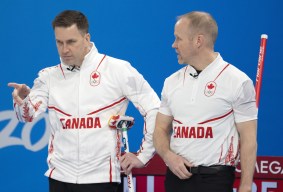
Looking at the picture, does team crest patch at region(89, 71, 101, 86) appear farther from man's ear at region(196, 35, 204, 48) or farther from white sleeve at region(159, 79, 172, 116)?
man's ear at region(196, 35, 204, 48)

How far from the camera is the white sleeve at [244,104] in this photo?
255cm

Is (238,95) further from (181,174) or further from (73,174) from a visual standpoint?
(73,174)

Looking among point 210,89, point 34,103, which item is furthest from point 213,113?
point 34,103

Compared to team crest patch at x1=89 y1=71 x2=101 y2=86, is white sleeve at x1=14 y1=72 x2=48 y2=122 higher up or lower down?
lower down

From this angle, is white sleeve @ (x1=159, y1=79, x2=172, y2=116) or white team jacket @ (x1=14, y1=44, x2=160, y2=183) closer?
white sleeve @ (x1=159, y1=79, x2=172, y2=116)

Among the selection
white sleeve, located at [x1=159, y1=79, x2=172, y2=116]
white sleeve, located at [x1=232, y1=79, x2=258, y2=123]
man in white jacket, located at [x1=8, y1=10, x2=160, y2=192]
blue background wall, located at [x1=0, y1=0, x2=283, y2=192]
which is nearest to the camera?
white sleeve, located at [x1=232, y1=79, x2=258, y2=123]

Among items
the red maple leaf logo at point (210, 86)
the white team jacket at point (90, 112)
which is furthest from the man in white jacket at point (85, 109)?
the red maple leaf logo at point (210, 86)

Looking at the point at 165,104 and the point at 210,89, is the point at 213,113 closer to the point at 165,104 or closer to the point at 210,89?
the point at 210,89

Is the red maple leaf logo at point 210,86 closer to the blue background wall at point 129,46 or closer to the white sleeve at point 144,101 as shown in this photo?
the white sleeve at point 144,101

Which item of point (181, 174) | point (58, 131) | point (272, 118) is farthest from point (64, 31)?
point (272, 118)

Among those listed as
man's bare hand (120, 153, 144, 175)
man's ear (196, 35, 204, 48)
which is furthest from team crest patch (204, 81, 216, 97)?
man's bare hand (120, 153, 144, 175)

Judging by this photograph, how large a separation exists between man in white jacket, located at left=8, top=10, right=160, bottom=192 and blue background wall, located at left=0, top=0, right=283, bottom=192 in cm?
112

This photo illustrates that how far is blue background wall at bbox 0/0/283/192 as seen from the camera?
3.95 m

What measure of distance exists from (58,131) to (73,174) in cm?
20
